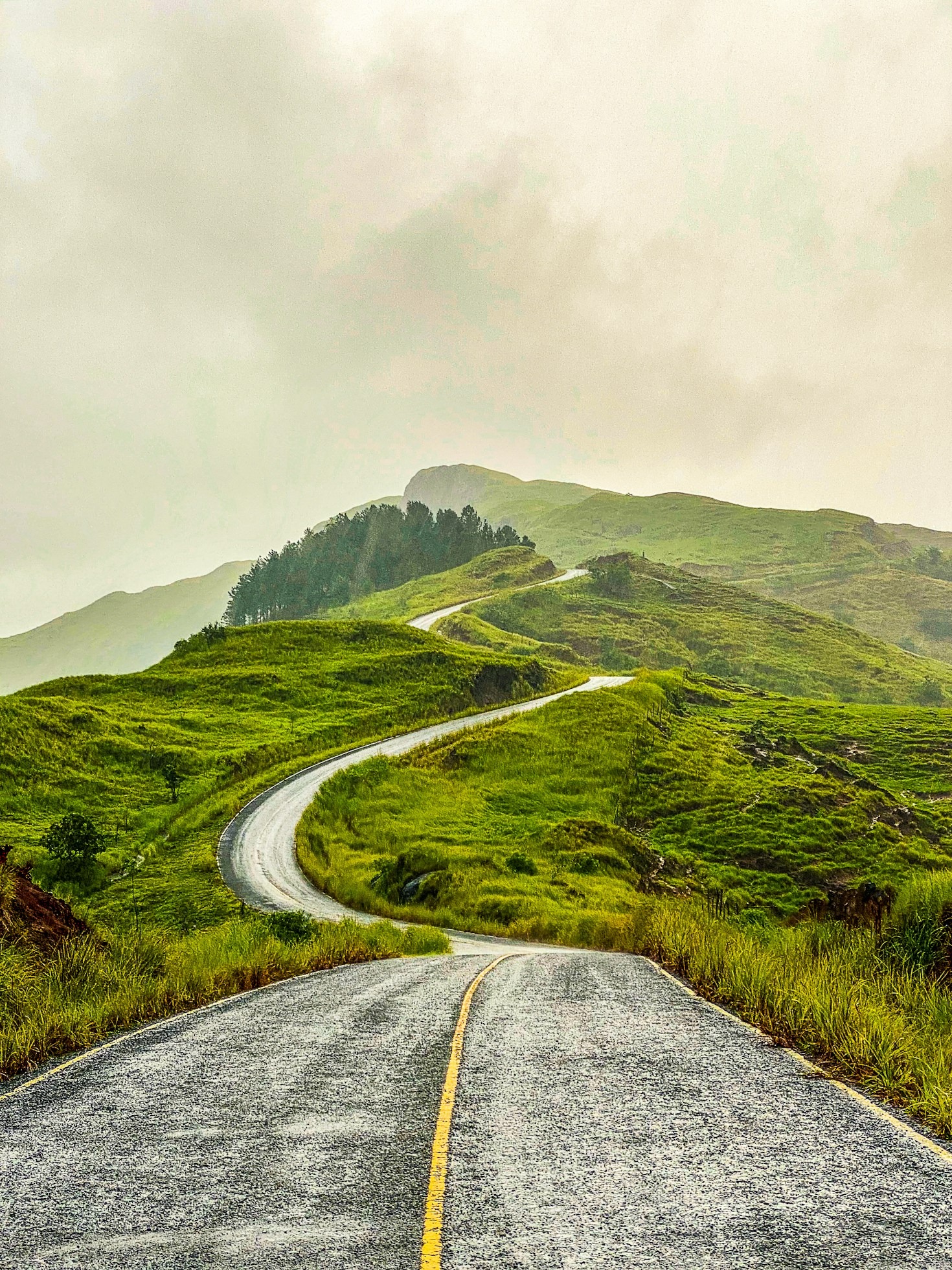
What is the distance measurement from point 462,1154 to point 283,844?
29.4 meters

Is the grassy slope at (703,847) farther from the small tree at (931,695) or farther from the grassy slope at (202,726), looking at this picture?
the small tree at (931,695)

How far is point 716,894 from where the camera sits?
3022 cm

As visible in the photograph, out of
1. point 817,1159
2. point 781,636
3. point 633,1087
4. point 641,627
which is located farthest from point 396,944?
point 781,636

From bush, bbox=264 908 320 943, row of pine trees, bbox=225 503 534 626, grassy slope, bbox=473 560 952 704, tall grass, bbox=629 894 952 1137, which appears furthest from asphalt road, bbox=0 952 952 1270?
row of pine trees, bbox=225 503 534 626

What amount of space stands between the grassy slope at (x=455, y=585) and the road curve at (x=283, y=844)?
68.2 meters

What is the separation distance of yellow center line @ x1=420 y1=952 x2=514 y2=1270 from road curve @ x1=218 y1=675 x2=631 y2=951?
1468cm

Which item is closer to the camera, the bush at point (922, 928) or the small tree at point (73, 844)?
the bush at point (922, 928)

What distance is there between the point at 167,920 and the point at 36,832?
12.5m

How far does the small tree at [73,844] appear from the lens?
93.1ft

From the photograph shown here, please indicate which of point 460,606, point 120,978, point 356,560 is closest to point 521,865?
point 120,978

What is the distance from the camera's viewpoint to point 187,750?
47250mm

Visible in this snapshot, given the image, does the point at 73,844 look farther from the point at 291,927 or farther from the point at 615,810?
the point at 615,810

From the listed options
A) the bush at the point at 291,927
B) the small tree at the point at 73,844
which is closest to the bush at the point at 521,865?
the bush at the point at 291,927

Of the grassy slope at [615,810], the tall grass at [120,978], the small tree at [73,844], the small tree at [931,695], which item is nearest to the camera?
the tall grass at [120,978]
